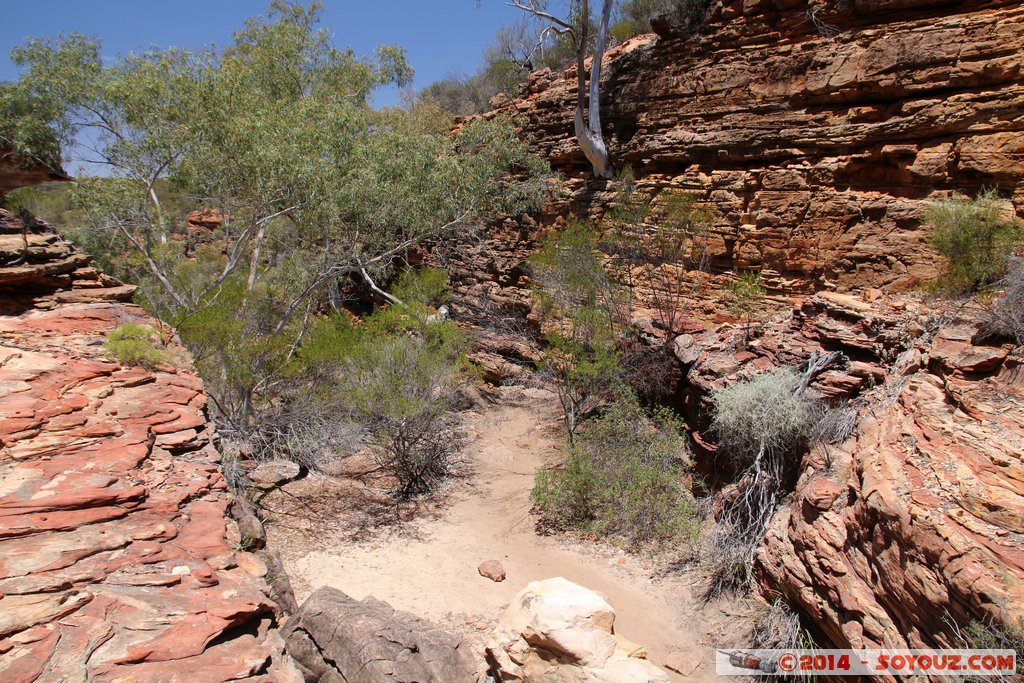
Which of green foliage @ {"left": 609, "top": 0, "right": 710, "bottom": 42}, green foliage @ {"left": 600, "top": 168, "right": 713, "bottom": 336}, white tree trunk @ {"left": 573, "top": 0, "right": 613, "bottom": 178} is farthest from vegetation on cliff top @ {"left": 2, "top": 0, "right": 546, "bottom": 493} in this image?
green foliage @ {"left": 609, "top": 0, "right": 710, "bottom": 42}

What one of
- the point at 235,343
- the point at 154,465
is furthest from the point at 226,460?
the point at 154,465

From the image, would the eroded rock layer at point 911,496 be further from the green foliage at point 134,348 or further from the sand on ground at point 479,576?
the green foliage at point 134,348

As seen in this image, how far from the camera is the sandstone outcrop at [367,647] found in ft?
14.7

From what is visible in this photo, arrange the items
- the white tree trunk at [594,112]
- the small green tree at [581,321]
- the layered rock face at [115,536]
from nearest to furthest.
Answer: the layered rock face at [115,536] < the small green tree at [581,321] < the white tree trunk at [594,112]

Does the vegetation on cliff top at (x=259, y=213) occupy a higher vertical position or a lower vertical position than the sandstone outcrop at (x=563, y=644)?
higher

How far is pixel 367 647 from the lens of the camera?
15.1ft

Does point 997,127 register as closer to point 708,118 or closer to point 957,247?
point 957,247

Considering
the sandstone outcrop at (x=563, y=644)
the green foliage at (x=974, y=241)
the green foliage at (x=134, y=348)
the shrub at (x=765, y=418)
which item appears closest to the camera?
the sandstone outcrop at (x=563, y=644)

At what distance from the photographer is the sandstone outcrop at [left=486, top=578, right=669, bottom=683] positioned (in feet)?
14.5

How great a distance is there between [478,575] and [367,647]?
3.25 m

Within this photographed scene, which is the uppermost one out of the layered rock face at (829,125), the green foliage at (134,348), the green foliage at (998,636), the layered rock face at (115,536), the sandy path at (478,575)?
the layered rock face at (829,125)

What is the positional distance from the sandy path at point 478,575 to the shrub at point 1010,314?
4.38m

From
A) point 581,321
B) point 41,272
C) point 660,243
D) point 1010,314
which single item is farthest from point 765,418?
point 41,272

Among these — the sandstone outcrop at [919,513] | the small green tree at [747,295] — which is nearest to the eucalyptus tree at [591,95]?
the small green tree at [747,295]
